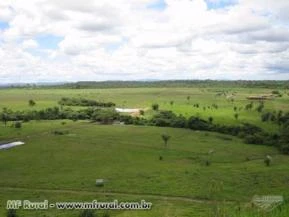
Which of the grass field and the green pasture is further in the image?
the green pasture

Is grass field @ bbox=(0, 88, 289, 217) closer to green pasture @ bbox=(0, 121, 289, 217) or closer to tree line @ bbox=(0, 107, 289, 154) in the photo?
green pasture @ bbox=(0, 121, 289, 217)

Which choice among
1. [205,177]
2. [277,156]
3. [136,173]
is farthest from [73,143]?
[277,156]

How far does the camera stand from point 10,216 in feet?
180

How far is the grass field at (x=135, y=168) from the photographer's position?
220ft

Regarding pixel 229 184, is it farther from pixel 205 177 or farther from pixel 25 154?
pixel 25 154

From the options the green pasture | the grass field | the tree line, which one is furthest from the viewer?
the tree line

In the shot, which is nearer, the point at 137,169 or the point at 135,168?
the point at 137,169

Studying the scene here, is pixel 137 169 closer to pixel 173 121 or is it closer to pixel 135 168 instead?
pixel 135 168

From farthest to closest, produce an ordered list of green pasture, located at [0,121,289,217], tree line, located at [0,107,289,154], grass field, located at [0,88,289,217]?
tree line, located at [0,107,289,154]
green pasture, located at [0,121,289,217]
grass field, located at [0,88,289,217]

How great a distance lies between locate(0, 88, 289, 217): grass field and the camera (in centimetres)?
6700

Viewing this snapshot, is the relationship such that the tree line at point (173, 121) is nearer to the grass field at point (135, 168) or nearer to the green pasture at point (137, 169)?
the grass field at point (135, 168)

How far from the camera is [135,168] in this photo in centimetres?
8794

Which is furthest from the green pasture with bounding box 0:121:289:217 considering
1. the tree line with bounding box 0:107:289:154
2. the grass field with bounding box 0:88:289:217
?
the tree line with bounding box 0:107:289:154

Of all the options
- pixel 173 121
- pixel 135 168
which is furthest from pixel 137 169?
pixel 173 121
